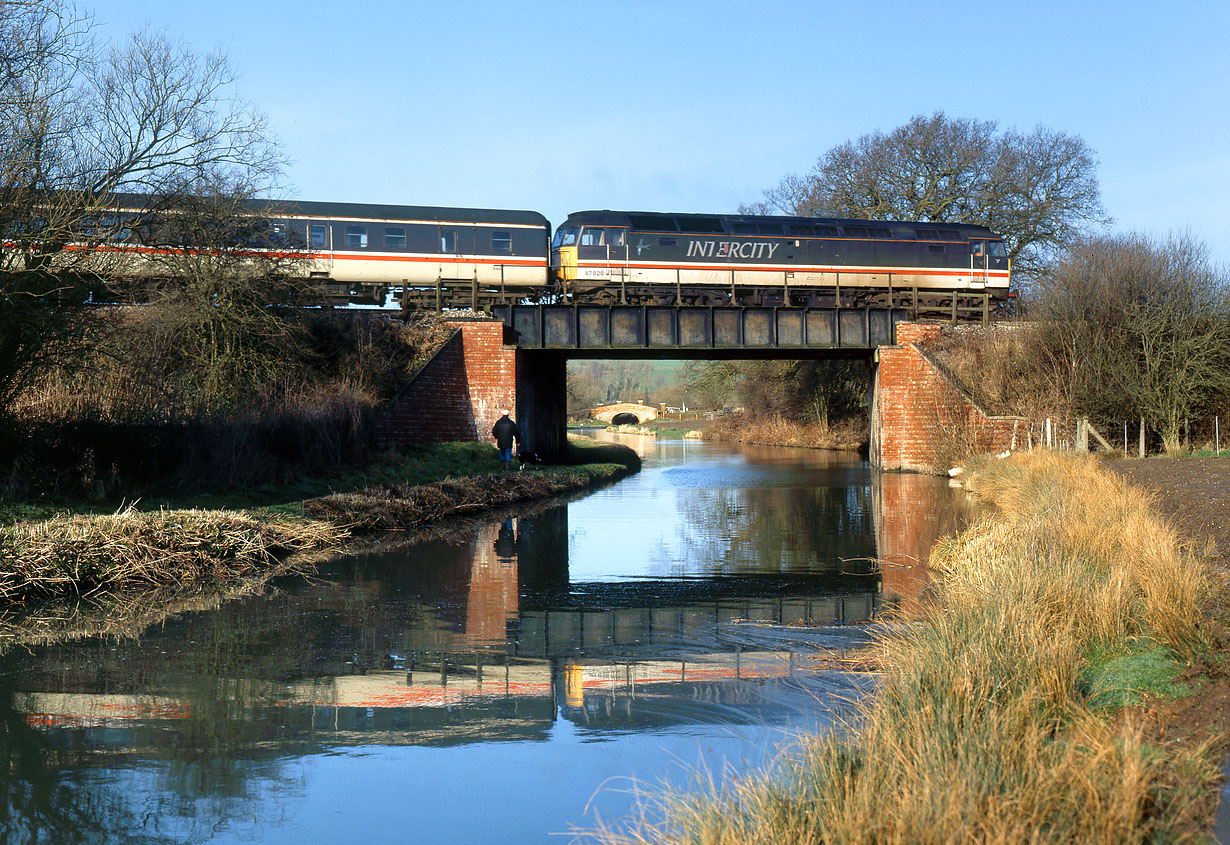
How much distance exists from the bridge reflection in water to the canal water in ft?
0.10

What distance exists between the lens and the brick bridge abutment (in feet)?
99.7

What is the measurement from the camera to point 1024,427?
2991 centimetres

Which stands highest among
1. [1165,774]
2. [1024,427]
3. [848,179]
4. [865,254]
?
[848,179]

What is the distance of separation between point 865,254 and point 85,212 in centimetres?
2723

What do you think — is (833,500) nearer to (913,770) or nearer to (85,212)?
(85,212)

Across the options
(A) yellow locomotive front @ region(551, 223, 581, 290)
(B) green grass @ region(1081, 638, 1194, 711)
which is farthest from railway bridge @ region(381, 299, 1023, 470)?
(B) green grass @ region(1081, 638, 1194, 711)

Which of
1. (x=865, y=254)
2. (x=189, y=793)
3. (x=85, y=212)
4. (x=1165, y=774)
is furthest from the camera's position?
(x=865, y=254)

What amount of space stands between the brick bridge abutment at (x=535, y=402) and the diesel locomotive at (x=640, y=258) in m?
2.21

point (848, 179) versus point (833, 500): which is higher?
point (848, 179)

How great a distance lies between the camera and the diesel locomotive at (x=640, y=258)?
3306 centimetres

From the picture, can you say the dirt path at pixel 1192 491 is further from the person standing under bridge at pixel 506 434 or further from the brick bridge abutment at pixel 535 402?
the person standing under bridge at pixel 506 434

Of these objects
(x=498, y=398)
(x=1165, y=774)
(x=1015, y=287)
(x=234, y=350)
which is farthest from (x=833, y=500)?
(x=1015, y=287)

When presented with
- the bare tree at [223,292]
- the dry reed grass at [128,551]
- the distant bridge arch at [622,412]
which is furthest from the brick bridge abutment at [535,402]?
the distant bridge arch at [622,412]

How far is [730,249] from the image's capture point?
35.3m
